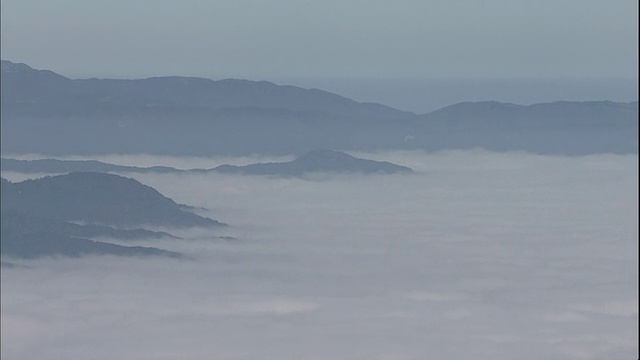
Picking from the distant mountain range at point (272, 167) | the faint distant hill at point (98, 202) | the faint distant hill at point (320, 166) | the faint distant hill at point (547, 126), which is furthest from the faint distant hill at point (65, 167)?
the faint distant hill at point (547, 126)

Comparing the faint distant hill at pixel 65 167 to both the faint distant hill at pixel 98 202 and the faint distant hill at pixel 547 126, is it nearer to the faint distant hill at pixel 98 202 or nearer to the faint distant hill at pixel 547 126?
the faint distant hill at pixel 98 202

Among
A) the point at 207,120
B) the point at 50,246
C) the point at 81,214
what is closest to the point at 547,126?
the point at 207,120

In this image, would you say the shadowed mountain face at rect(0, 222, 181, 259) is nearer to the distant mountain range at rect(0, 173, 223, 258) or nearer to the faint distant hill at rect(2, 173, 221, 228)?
the distant mountain range at rect(0, 173, 223, 258)

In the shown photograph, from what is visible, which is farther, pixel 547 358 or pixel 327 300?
pixel 327 300

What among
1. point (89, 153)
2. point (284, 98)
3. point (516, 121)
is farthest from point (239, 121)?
point (516, 121)

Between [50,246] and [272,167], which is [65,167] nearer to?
[50,246]

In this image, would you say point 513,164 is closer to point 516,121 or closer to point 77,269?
point 516,121
